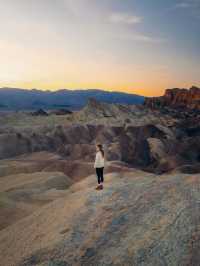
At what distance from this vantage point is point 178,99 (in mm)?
94750

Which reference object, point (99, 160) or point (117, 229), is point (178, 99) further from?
point (117, 229)

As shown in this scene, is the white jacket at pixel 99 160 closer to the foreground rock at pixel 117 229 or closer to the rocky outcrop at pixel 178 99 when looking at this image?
the foreground rock at pixel 117 229

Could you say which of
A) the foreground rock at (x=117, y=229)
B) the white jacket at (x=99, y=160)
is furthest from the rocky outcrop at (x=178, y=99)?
the foreground rock at (x=117, y=229)

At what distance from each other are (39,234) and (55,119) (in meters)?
55.6

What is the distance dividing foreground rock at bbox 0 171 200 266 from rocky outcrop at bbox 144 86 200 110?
A: 79212mm

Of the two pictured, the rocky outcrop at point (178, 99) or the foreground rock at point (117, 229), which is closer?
the foreground rock at point (117, 229)

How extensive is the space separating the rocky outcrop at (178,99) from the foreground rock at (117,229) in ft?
260

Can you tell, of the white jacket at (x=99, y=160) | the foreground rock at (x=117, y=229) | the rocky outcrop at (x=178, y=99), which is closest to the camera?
the foreground rock at (x=117, y=229)

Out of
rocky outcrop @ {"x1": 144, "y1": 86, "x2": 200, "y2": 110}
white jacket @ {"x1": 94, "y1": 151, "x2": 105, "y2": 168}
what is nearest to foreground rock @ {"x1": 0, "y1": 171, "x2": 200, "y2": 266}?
white jacket @ {"x1": 94, "y1": 151, "x2": 105, "y2": 168}

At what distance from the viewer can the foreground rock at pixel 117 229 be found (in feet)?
23.5

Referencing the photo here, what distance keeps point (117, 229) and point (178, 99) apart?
294 feet

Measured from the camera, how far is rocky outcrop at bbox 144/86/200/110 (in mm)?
89562

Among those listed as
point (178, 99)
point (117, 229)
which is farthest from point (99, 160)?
point (178, 99)

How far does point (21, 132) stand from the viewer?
47469 millimetres
